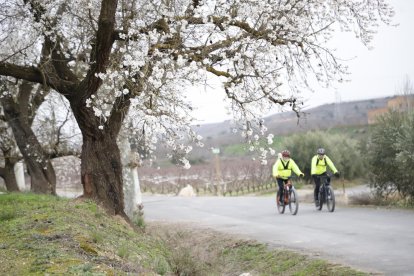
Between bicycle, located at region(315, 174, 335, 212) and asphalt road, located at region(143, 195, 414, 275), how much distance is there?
0.31 meters

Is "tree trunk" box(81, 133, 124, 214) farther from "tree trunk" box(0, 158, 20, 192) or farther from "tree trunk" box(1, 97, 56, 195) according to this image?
"tree trunk" box(0, 158, 20, 192)

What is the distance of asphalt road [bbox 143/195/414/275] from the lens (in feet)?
34.6

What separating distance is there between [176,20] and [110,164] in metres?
3.77

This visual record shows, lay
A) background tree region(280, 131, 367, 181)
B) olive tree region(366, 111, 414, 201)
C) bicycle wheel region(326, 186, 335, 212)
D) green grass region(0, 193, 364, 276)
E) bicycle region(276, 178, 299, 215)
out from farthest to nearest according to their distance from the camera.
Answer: background tree region(280, 131, 367, 181) < olive tree region(366, 111, 414, 201) < bicycle region(276, 178, 299, 215) < bicycle wheel region(326, 186, 335, 212) < green grass region(0, 193, 364, 276)

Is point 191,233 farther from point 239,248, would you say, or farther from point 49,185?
point 49,185

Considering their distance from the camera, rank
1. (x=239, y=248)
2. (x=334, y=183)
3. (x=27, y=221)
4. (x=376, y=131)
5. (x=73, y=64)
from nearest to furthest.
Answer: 1. (x=27, y=221)
2. (x=239, y=248)
3. (x=73, y=64)
4. (x=376, y=131)
5. (x=334, y=183)

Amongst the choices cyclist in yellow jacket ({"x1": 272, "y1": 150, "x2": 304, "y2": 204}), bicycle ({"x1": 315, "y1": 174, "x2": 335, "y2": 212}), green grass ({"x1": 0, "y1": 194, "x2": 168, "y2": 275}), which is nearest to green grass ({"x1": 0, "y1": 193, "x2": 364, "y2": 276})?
green grass ({"x1": 0, "y1": 194, "x2": 168, "y2": 275})

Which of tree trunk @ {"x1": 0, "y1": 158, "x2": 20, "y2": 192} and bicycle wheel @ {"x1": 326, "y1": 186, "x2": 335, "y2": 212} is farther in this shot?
tree trunk @ {"x1": 0, "y1": 158, "x2": 20, "y2": 192}

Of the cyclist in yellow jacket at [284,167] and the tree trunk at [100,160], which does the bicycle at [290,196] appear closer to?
the cyclist in yellow jacket at [284,167]

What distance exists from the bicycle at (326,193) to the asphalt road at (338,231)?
31 cm

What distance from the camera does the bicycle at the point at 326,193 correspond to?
18156 mm

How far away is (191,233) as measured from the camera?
17.6m

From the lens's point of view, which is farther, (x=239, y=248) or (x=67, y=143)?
(x=67, y=143)

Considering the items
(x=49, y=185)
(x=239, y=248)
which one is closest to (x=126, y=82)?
(x=239, y=248)
